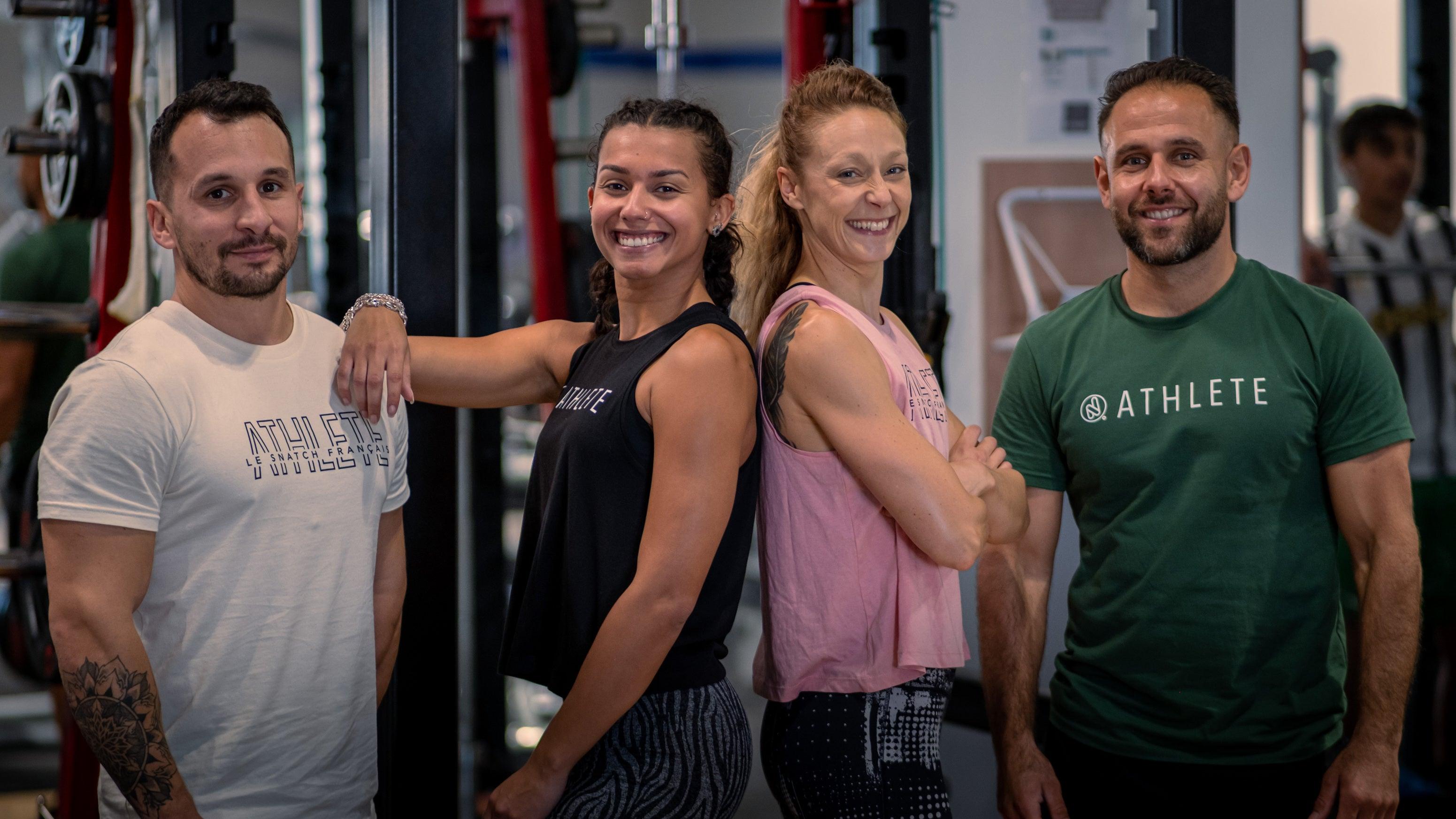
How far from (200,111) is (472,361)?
487 millimetres

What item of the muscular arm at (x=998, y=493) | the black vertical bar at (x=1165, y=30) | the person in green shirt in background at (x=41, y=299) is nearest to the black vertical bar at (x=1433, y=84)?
the black vertical bar at (x=1165, y=30)

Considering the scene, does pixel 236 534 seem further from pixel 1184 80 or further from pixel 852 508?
pixel 1184 80

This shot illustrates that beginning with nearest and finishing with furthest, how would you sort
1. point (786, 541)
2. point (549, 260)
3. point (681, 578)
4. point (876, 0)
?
point (681, 578) → point (786, 541) → point (876, 0) → point (549, 260)

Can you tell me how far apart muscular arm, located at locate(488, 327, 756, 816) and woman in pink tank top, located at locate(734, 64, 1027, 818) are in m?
0.11

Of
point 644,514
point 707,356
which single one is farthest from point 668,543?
point 707,356

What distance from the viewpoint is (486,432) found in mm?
3367

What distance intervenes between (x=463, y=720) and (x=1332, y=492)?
2.61 metres

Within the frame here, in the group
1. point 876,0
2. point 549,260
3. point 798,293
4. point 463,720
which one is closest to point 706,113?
point 798,293

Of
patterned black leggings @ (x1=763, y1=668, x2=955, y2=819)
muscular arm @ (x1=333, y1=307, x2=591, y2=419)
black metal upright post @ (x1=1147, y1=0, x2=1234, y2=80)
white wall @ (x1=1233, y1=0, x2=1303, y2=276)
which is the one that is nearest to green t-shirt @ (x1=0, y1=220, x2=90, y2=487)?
muscular arm @ (x1=333, y1=307, x2=591, y2=419)

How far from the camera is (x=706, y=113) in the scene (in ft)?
5.06

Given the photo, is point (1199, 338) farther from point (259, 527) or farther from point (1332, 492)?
point (259, 527)

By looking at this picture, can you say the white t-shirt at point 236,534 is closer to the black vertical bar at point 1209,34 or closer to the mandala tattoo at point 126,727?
the mandala tattoo at point 126,727

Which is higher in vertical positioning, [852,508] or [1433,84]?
[1433,84]

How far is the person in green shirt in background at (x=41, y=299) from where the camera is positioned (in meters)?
2.96
